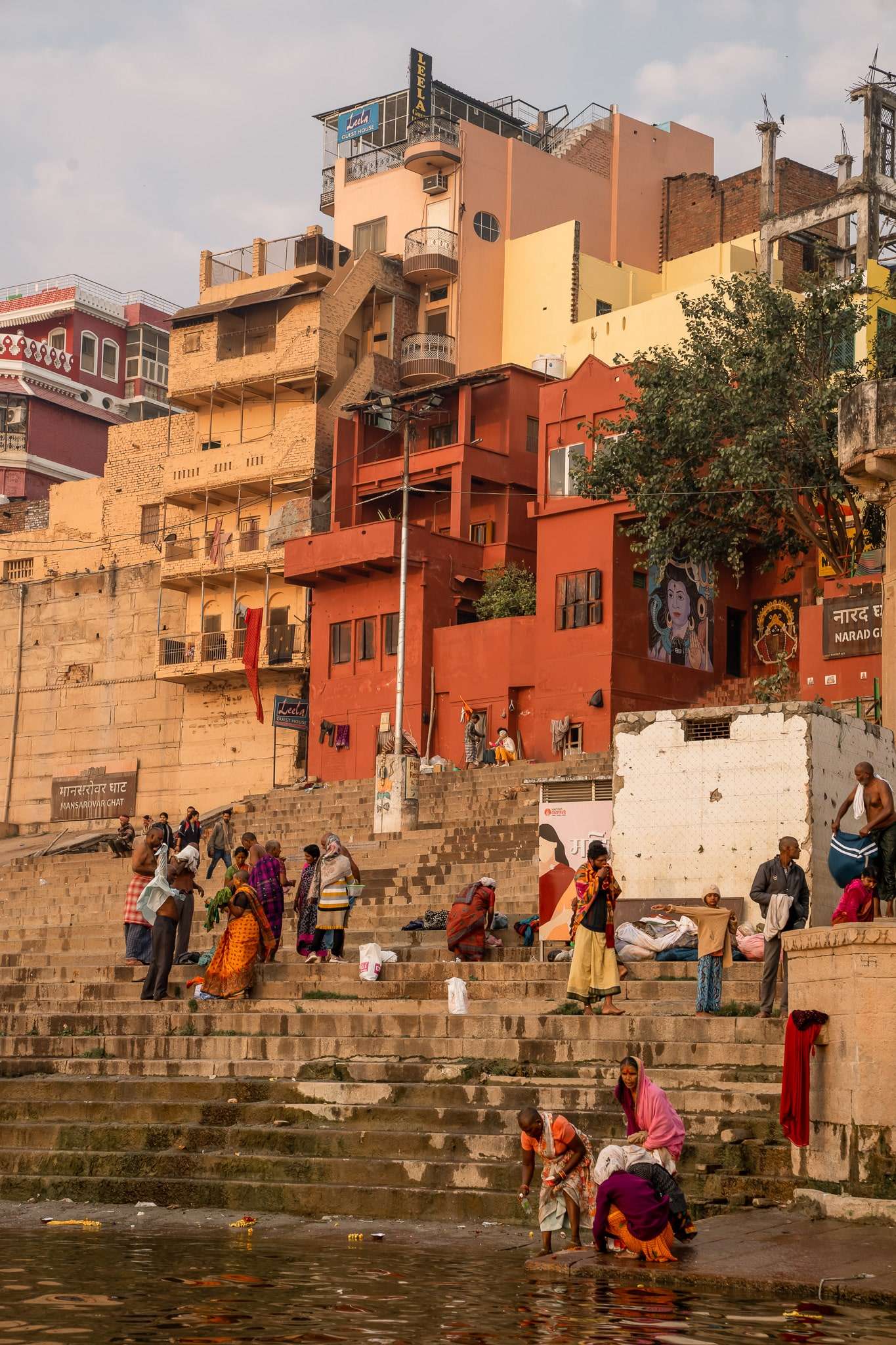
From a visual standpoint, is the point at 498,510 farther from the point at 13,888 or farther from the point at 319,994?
the point at 319,994

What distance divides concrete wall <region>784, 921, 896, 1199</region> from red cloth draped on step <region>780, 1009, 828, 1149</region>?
83 millimetres

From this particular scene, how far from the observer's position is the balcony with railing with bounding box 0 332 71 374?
176 ft

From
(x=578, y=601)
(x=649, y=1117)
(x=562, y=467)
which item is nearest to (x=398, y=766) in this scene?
(x=578, y=601)

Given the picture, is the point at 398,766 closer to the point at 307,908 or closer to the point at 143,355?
the point at 307,908

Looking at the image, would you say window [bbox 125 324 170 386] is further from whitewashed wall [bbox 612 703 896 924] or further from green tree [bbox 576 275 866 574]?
whitewashed wall [bbox 612 703 896 924]

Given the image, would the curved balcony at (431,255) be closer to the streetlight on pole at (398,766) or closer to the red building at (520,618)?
Answer: the red building at (520,618)

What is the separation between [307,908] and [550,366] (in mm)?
26133

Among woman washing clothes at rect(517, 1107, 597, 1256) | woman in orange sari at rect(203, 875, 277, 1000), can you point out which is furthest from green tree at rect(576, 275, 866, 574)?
woman washing clothes at rect(517, 1107, 597, 1256)

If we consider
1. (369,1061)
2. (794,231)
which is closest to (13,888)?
(369,1061)

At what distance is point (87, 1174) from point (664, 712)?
23.6ft

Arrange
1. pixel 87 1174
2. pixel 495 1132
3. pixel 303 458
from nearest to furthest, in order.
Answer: pixel 495 1132 → pixel 87 1174 → pixel 303 458

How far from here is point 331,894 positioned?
57.3 feet

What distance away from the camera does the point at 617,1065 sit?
13.2 meters

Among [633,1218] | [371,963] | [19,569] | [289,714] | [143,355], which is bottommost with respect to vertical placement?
[633,1218]
